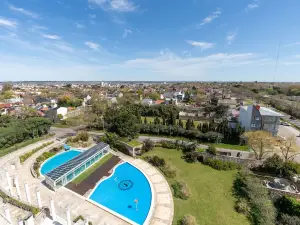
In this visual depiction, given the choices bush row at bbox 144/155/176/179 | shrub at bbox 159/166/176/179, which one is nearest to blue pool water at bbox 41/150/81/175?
bush row at bbox 144/155/176/179

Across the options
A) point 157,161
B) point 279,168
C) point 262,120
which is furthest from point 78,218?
point 262,120

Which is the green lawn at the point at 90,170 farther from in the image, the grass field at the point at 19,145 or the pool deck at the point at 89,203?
the grass field at the point at 19,145

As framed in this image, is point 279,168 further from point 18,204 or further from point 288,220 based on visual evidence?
point 18,204

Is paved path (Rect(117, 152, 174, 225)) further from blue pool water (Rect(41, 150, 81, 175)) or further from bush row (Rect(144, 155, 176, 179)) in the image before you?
blue pool water (Rect(41, 150, 81, 175))

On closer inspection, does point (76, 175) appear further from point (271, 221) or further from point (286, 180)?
point (286, 180)

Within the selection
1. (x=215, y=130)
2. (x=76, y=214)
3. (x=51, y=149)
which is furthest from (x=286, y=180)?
(x=51, y=149)

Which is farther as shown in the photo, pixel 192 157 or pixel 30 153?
pixel 30 153
